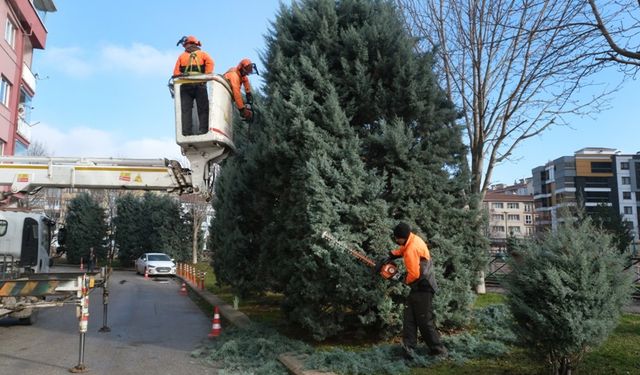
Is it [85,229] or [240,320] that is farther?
[85,229]

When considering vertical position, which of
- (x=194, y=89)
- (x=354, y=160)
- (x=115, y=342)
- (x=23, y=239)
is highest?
(x=194, y=89)

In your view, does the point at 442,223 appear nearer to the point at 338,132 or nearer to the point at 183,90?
the point at 338,132

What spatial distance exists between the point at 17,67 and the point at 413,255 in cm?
2405

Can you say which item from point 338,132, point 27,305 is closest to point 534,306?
point 338,132

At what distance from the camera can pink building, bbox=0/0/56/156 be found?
71.3ft

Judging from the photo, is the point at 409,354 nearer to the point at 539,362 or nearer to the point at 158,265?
the point at 539,362

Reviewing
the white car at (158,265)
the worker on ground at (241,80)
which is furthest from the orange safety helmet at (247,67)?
the white car at (158,265)

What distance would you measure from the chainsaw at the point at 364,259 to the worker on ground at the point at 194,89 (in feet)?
7.63

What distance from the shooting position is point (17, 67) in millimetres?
23531

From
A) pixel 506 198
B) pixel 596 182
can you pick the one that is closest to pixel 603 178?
pixel 596 182

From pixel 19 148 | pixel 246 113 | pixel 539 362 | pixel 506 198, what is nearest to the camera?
pixel 539 362

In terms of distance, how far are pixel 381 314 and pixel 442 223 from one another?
173cm

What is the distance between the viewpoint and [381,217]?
7336 mm

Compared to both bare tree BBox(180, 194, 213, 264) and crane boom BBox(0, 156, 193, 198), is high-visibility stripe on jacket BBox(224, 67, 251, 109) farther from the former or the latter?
bare tree BBox(180, 194, 213, 264)
